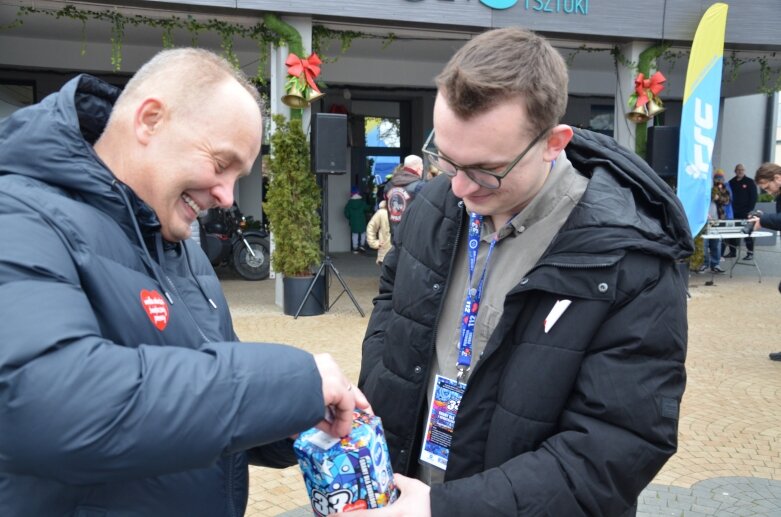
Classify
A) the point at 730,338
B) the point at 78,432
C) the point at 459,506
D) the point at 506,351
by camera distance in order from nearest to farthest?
the point at 78,432 < the point at 459,506 < the point at 506,351 < the point at 730,338

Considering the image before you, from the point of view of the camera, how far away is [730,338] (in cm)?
816

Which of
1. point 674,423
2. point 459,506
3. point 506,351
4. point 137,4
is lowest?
point 459,506

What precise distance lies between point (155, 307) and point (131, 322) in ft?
0.28

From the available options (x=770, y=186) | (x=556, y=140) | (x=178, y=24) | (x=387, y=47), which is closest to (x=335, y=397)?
(x=556, y=140)

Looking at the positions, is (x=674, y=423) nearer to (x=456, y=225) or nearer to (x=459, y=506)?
(x=459, y=506)

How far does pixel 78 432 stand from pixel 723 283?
519 inches

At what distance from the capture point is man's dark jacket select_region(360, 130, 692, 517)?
1.47m

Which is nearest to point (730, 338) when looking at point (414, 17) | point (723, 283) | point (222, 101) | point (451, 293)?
point (723, 283)

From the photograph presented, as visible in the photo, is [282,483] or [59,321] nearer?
[59,321]

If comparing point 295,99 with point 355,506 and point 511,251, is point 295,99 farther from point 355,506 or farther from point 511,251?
point 355,506

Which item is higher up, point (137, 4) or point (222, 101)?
point (137, 4)

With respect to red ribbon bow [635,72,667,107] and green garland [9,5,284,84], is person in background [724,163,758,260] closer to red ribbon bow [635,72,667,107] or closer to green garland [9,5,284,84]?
red ribbon bow [635,72,667,107]

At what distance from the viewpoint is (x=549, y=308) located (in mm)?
1546

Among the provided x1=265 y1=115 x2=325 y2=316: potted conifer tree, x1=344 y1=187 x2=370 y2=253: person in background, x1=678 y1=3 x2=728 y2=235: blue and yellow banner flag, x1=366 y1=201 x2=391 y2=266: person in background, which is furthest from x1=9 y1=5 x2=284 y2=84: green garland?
x1=344 y1=187 x2=370 y2=253: person in background
